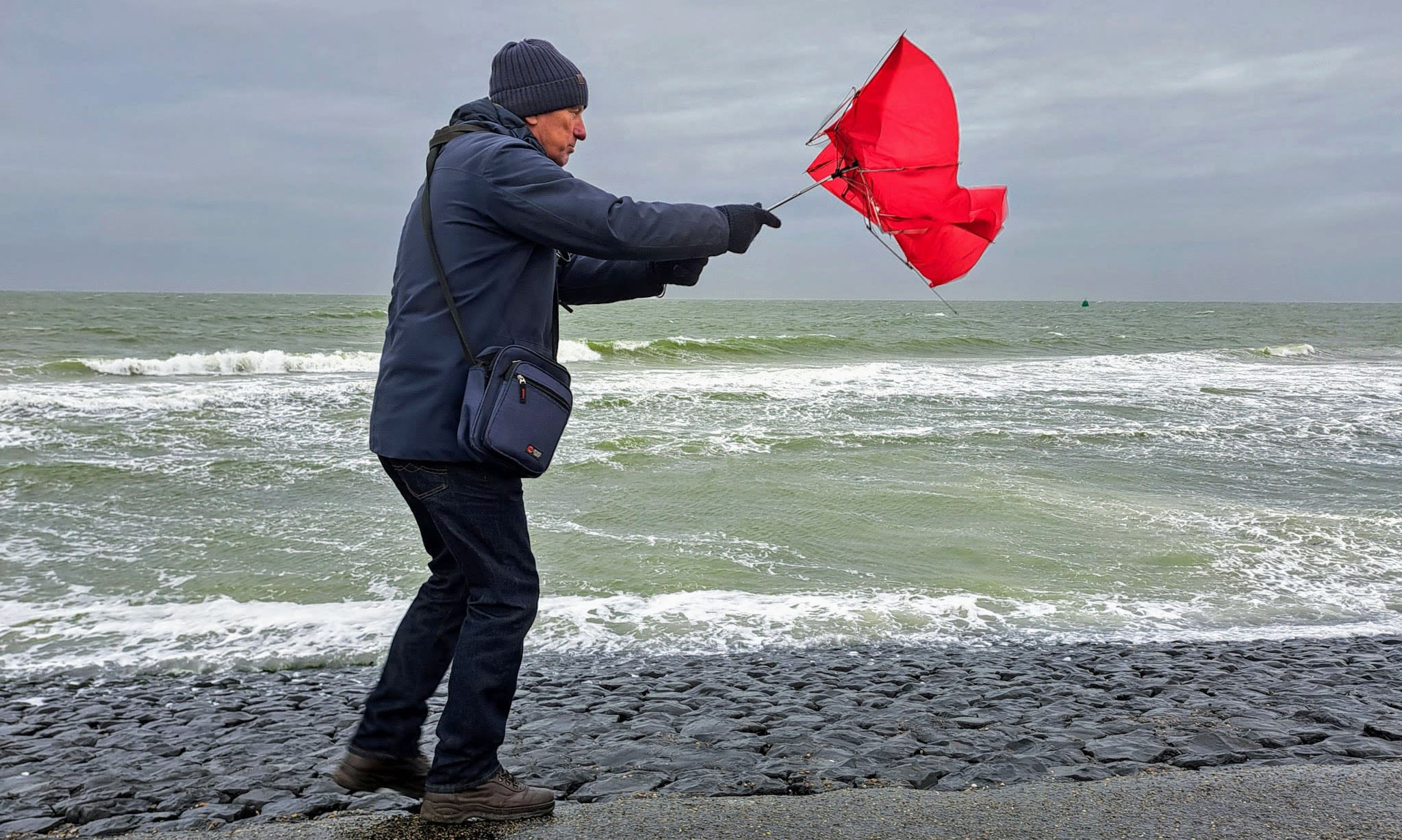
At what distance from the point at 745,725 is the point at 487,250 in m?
1.99

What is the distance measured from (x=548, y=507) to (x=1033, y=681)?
15.6 ft

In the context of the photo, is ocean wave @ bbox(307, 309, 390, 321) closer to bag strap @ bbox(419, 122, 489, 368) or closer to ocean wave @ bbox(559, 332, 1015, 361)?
ocean wave @ bbox(559, 332, 1015, 361)

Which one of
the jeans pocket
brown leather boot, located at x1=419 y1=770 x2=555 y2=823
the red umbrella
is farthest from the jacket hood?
brown leather boot, located at x1=419 y1=770 x2=555 y2=823

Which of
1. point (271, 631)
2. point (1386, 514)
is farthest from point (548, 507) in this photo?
point (1386, 514)

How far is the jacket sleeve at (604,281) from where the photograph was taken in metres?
2.82

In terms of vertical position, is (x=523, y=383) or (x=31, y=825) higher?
(x=523, y=383)

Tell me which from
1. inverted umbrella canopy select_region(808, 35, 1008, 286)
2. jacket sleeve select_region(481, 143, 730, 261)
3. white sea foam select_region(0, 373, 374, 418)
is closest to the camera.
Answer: jacket sleeve select_region(481, 143, 730, 261)

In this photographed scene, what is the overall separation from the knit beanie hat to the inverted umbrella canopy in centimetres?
87

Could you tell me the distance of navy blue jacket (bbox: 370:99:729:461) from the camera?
2291 millimetres

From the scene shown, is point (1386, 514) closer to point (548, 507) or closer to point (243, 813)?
point (548, 507)

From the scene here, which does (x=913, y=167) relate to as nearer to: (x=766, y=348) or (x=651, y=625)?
(x=651, y=625)

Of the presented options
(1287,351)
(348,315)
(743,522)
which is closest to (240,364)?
(743,522)

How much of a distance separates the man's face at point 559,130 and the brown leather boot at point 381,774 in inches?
64.7

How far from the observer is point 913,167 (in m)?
2.98
